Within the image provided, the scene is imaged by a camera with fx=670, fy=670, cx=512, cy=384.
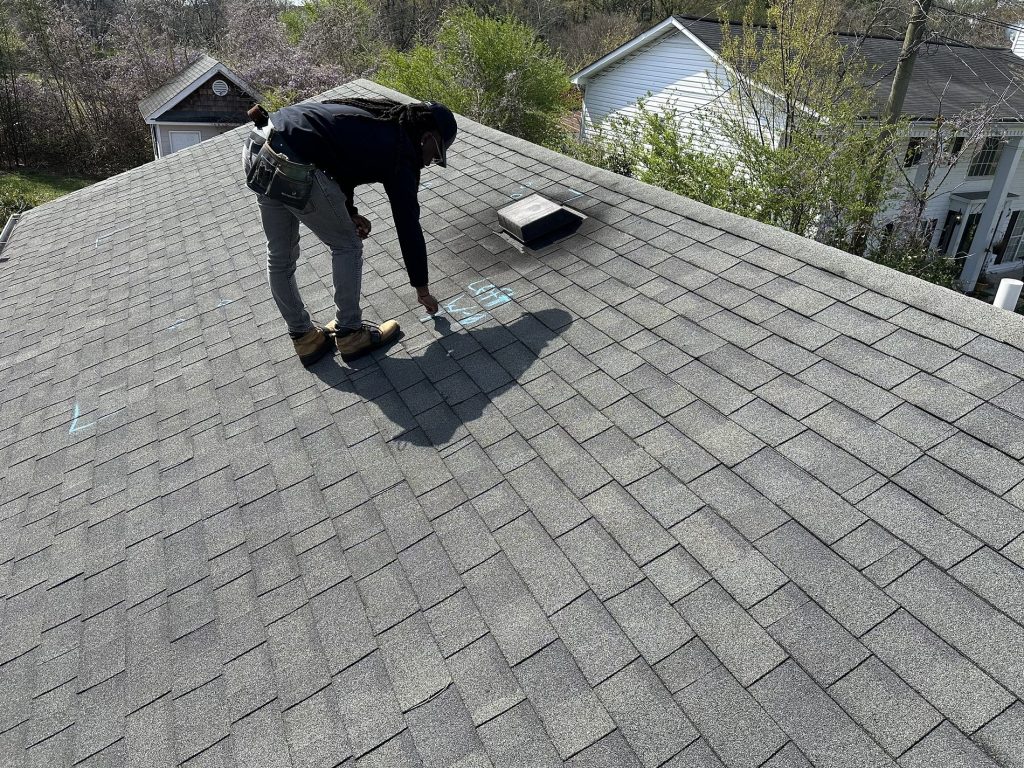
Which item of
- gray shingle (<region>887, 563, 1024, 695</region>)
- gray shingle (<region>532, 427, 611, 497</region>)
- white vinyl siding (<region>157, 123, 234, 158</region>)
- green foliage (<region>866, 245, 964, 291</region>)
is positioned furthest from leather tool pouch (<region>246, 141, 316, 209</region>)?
white vinyl siding (<region>157, 123, 234, 158</region>)

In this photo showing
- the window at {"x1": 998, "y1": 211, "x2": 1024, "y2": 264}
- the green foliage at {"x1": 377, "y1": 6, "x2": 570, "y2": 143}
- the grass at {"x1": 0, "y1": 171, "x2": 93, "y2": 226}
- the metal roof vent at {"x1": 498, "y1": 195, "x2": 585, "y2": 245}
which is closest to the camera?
the metal roof vent at {"x1": 498, "y1": 195, "x2": 585, "y2": 245}

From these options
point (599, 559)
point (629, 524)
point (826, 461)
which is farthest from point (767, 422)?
point (599, 559)

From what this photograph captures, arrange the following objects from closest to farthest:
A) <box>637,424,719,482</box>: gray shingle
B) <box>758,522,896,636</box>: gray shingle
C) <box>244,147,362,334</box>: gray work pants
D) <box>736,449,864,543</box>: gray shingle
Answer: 1. <box>758,522,896,636</box>: gray shingle
2. <box>736,449,864,543</box>: gray shingle
3. <box>637,424,719,482</box>: gray shingle
4. <box>244,147,362,334</box>: gray work pants

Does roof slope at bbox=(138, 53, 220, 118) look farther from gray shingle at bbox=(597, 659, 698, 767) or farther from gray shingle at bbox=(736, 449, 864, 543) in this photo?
gray shingle at bbox=(597, 659, 698, 767)

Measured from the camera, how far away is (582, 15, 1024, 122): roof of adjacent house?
52.0 feet

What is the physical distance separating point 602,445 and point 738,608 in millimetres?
1075

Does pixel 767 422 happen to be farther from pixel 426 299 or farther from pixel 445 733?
pixel 426 299

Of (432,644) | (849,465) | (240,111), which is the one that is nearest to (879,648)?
(849,465)

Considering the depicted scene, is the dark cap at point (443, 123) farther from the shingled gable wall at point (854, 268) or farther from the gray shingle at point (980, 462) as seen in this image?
the gray shingle at point (980, 462)

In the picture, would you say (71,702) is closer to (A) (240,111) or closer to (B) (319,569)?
(B) (319,569)

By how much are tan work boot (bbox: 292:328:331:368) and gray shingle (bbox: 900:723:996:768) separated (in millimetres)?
3809

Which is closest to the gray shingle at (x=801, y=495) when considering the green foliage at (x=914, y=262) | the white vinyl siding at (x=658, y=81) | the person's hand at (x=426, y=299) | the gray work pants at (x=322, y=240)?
the person's hand at (x=426, y=299)

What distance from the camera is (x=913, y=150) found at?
13891mm

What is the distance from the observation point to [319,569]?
3041mm
